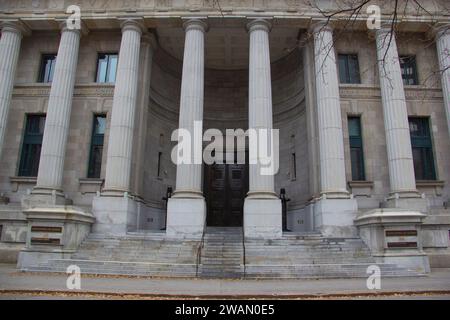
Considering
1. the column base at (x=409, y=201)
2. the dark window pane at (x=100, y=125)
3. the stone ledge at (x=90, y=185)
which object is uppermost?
the dark window pane at (x=100, y=125)

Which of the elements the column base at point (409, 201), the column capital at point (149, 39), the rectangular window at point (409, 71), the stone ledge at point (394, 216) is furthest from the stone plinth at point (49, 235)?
the rectangular window at point (409, 71)

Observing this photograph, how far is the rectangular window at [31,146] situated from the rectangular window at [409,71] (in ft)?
71.7

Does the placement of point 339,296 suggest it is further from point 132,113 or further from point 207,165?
point 207,165

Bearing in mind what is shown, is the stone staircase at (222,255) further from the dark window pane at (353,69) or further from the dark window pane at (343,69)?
the dark window pane at (353,69)

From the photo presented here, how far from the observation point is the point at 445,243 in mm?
16750

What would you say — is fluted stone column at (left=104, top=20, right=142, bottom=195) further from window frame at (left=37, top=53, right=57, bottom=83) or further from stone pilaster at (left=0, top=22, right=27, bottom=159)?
stone pilaster at (left=0, top=22, right=27, bottom=159)

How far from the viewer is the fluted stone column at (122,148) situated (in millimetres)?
17578

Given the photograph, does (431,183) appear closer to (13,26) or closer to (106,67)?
(106,67)

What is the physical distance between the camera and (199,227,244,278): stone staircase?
13008mm

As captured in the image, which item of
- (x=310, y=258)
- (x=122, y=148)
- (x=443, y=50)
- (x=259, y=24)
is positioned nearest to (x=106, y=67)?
(x=122, y=148)

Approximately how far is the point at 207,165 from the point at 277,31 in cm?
1011

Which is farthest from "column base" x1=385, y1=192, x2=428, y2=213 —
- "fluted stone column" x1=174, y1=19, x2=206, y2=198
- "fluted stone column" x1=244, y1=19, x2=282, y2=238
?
"fluted stone column" x1=174, y1=19, x2=206, y2=198

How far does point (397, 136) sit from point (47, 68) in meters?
20.8
